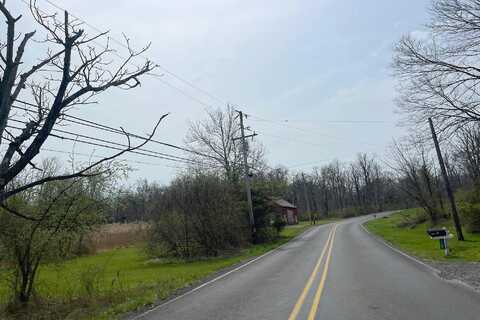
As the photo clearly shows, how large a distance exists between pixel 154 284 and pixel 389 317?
418 inches

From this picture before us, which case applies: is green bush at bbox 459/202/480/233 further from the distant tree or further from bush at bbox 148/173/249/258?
the distant tree

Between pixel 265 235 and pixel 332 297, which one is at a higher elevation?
pixel 265 235

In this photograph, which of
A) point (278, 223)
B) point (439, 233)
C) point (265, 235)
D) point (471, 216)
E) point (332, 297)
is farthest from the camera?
point (278, 223)

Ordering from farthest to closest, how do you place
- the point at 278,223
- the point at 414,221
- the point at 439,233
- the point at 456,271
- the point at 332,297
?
the point at 414,221
the point at 278,223
the point at 439,233
the point at 456,271
the point at 332,297

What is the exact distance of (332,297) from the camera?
10547mm

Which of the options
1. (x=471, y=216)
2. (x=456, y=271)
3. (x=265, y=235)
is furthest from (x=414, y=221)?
(x=456, y=271)

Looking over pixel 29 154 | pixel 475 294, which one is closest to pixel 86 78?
pixel 29 154

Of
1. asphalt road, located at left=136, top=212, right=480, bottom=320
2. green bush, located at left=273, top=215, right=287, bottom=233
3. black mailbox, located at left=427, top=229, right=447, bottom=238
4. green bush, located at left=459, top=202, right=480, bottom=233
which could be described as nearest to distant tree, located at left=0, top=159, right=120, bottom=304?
asphalt road, located at left=136, top=212, right=480, bottom=320

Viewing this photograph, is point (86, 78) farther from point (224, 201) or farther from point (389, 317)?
point (224, 201)

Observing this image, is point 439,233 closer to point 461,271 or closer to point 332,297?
point 461,271

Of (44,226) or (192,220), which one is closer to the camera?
(44,226)

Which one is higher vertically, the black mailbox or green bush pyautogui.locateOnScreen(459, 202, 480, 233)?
green bush pyautogui.locateOnScreen(459, 202, 480, 233)

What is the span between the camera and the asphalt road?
8625 millimetres

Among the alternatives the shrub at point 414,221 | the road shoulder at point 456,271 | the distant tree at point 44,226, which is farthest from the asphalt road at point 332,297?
the shrub at point 414,221
